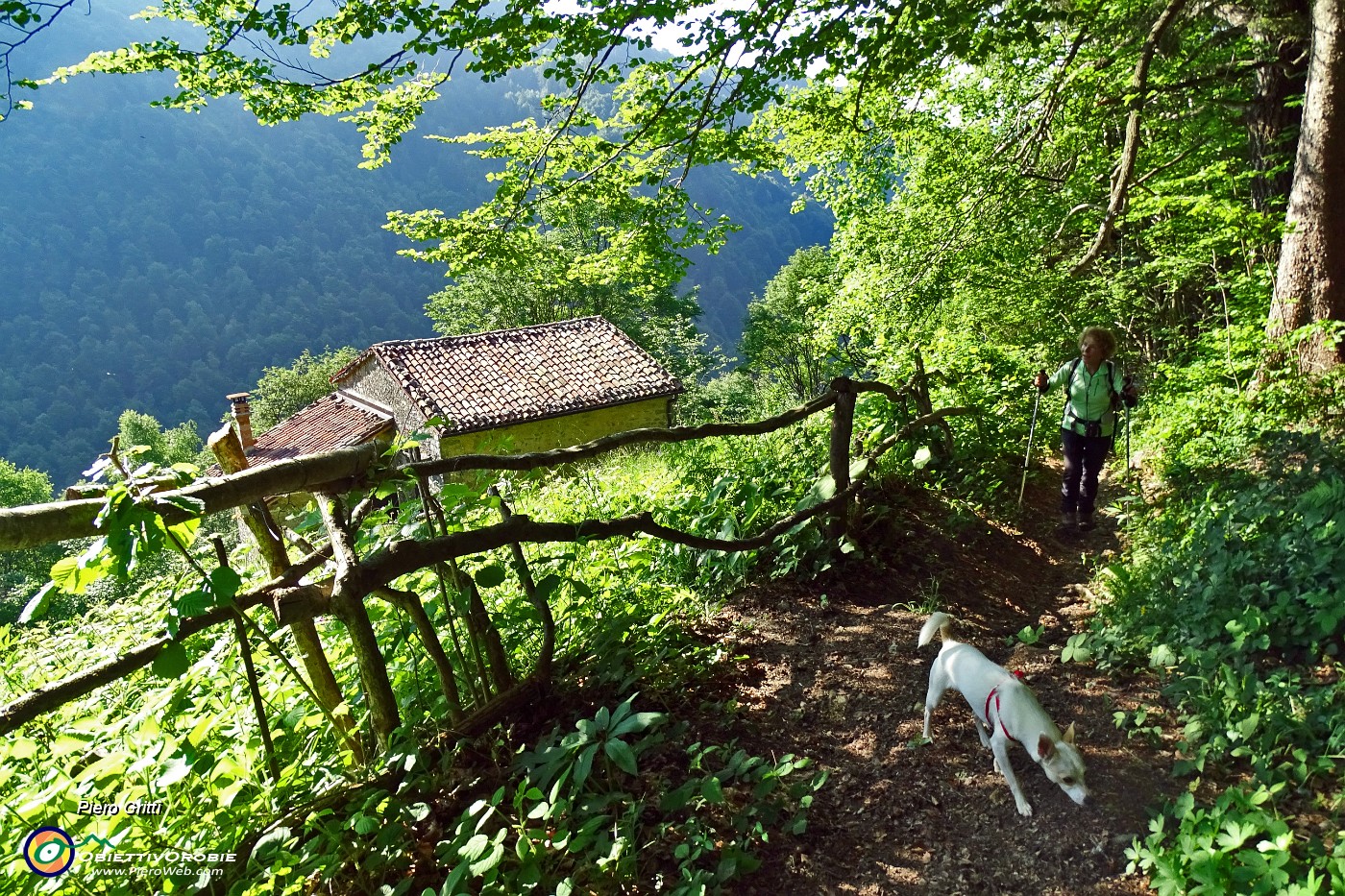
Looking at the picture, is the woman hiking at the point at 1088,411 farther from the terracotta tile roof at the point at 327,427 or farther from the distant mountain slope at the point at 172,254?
the distant mountain slope at the point at 172,254

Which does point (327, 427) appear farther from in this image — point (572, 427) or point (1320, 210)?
point (1320, 210)

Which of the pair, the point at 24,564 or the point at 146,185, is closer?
the point at 24,564

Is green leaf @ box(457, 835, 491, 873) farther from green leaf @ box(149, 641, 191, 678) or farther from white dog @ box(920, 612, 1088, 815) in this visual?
white dog @ box(920, 612, 1088, 815)

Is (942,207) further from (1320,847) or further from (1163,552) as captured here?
(1320,847)

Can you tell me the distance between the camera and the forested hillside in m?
2.17

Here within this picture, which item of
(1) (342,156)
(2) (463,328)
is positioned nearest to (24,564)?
(2) (463,328)

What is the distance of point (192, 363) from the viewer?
98750 mm

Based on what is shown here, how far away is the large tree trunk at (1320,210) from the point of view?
20.0 feet

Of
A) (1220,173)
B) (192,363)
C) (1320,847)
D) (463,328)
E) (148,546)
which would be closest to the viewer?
(148,546)

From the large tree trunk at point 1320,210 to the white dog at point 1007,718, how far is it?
18.0ft

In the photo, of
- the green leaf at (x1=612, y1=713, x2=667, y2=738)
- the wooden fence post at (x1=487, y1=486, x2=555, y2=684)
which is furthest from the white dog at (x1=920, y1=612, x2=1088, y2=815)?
the wooden fence post at (x1=487, y1=486, x2=555, y2=684)

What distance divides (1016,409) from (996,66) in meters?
6.68

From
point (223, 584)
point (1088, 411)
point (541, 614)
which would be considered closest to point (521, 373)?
point (1088, 411)

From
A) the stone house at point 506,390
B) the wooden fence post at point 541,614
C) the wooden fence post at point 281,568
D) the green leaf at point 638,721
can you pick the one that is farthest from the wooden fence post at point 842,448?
the stone house at point 506,390
